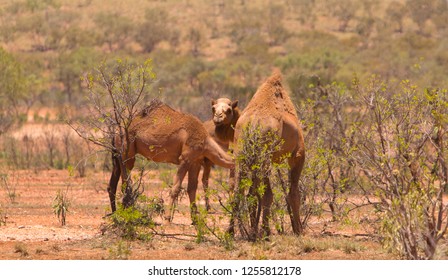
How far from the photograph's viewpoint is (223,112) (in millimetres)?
13000

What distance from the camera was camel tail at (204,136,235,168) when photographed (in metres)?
14.8

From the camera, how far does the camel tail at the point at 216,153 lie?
14.8 m

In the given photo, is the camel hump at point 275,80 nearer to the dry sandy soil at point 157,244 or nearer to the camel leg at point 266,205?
the camel leg at point 266,205

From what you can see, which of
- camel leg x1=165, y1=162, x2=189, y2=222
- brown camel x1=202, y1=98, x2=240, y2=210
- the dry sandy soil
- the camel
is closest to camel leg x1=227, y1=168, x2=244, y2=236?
the camel

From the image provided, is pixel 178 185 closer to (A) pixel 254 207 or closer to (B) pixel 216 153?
(B) pixel 216 153

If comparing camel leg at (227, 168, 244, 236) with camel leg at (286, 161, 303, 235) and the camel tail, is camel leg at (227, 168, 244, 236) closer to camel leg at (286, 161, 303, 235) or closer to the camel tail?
camel leg at (286, 161, 303, 235)

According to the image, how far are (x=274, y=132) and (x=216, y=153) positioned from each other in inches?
120

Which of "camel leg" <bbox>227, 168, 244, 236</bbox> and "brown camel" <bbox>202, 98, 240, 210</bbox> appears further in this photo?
"brown camel" <bbox>202, 98, 240, 210</bbox>

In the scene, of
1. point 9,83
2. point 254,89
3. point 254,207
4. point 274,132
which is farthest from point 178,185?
point 254,89

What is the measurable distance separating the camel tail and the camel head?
1561 mm

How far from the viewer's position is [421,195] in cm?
1023

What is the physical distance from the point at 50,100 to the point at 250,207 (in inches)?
1544

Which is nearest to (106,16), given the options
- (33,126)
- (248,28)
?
(248,28)

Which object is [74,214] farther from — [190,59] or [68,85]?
[190,59]
